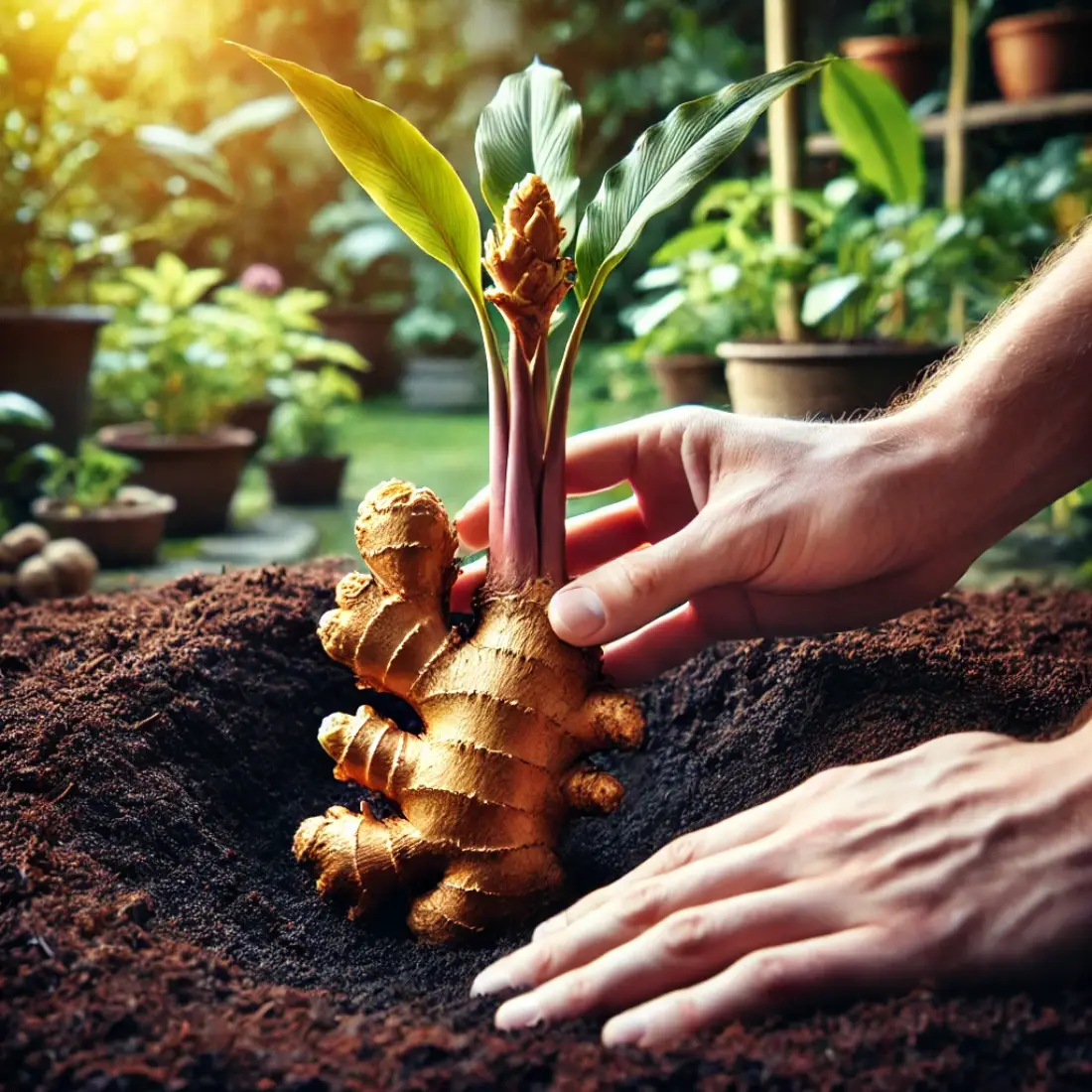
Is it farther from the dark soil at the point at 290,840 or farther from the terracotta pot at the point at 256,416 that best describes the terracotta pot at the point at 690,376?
the dark soil at the point at 290,840

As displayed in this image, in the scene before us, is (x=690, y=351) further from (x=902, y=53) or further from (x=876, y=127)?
(x=902, y=53)

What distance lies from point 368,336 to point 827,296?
10.8ft

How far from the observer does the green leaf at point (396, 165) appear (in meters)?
0.98

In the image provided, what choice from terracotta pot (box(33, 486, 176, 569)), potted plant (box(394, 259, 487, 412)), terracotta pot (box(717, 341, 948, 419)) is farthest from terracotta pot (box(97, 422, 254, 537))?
potted plant (box(394, 259, 487, 412))

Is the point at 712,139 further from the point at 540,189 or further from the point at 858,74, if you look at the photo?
the point at 858,74

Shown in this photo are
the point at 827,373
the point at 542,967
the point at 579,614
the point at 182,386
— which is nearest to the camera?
the point at 542,967

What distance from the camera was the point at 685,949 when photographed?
741 millimetres

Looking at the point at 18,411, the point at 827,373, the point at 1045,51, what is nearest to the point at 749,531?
the point at 827,373

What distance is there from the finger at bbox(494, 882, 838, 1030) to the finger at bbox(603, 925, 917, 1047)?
0.02 m

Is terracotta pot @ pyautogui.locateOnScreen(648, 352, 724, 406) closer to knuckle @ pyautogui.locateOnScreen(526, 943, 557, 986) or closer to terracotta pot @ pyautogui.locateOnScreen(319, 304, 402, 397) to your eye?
terracotta pot @ pyautogui.locateOnScreen(319, 304, 402, 397)

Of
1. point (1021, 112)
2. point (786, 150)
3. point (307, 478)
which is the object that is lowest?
point (307, 478)

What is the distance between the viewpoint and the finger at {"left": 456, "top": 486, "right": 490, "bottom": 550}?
3.90 ft

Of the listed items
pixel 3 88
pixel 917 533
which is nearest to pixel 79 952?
pixel 917 533

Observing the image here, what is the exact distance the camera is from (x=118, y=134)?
120 inches
